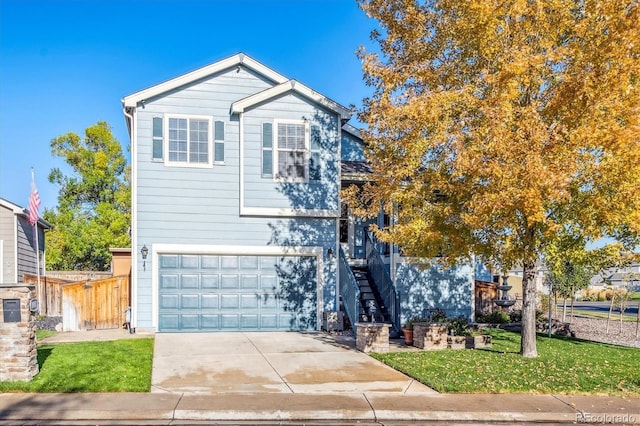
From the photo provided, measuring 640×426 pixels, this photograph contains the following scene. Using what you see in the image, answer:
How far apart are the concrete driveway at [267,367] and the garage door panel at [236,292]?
0.90 metres

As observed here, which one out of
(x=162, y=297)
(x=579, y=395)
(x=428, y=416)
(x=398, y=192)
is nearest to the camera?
(x=428, y=416)

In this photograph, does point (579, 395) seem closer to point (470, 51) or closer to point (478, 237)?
point (478, 237)

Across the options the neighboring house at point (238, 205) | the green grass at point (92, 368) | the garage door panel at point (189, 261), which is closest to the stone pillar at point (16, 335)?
the green grass at point (92, 368)

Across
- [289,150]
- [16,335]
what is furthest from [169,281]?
[16,335]

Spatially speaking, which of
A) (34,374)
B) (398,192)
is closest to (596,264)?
(398,192)

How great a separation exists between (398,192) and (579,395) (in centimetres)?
501

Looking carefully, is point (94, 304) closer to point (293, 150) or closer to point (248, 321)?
point (248, 321)

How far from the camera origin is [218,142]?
1444 cm

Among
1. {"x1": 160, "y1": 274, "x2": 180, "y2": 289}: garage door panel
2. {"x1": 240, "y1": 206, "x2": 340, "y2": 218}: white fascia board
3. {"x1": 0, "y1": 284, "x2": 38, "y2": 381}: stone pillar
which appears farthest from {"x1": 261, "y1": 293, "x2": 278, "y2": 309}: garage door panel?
{"x1": 0, "y1": 284, "x2": 38, "y2": 381}: stone pillar

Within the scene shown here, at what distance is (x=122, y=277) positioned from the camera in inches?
604

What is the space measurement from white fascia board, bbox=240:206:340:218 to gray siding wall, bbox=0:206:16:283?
10041 millimetres

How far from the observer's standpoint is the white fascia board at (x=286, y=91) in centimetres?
1436

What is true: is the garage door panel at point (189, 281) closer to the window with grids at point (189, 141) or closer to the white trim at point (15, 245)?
the window with grids at point (189, 141)

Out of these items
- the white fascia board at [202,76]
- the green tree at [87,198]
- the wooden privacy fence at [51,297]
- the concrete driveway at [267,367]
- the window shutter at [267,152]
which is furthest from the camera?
the green tree at [87,198]
